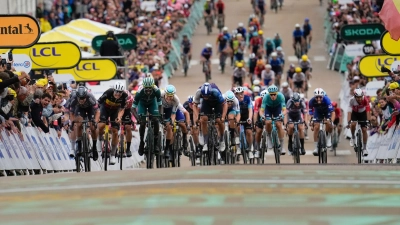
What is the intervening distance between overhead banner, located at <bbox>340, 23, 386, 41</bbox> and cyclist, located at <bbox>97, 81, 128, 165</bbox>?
12.0 meters

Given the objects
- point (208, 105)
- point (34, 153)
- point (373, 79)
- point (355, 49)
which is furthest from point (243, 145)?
point (355, 49)

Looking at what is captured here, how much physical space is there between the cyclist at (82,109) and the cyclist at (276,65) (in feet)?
75.1

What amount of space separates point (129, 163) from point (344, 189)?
1651 cm

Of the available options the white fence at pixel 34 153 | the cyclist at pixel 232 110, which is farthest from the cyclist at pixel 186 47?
the cyclist at pixel 232 110

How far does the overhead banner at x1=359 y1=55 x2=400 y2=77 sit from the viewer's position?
97.9 ft

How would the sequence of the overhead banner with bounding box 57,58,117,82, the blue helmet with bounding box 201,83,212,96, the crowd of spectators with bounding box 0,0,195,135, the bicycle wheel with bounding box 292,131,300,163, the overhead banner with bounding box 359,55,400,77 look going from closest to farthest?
the crowd of spectators with bounding box 0,0,195,135 < the blue helmet with bounding box 201,83,212,96 < the bicycle wheel with bounding box 292,131,300,163 < the overhead banner with bounding box 359,55,400,77 < the overhead banner with bounding box 57,58,117,82

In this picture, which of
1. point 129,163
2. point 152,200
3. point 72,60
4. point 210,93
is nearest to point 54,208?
point 152,200

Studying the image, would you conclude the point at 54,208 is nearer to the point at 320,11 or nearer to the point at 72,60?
the point at 72,60

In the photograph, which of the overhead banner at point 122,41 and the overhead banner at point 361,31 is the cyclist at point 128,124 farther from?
the overhead banner at point 122,41

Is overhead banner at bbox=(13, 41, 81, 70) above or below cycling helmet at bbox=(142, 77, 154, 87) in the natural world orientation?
above

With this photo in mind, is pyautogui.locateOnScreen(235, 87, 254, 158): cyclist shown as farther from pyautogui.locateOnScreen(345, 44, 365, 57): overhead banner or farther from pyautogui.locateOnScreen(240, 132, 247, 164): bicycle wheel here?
pyautogui.locateOnScreen(345, 44, 365, 57): overhead banner

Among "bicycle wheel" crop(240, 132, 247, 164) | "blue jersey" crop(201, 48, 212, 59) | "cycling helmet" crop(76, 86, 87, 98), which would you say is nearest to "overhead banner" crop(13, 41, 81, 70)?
"bicycle wheel" crop(240, 132, 247, 164)

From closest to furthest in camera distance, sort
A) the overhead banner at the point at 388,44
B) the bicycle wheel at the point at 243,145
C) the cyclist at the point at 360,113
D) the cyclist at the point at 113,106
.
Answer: the cyclist at the point at 113,106 → the overhead banner at the point at 388,44 → the bicycle wheel at the point at 243,145 → the cyclist at the point at 360,113

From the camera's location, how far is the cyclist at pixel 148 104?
22609 mm
